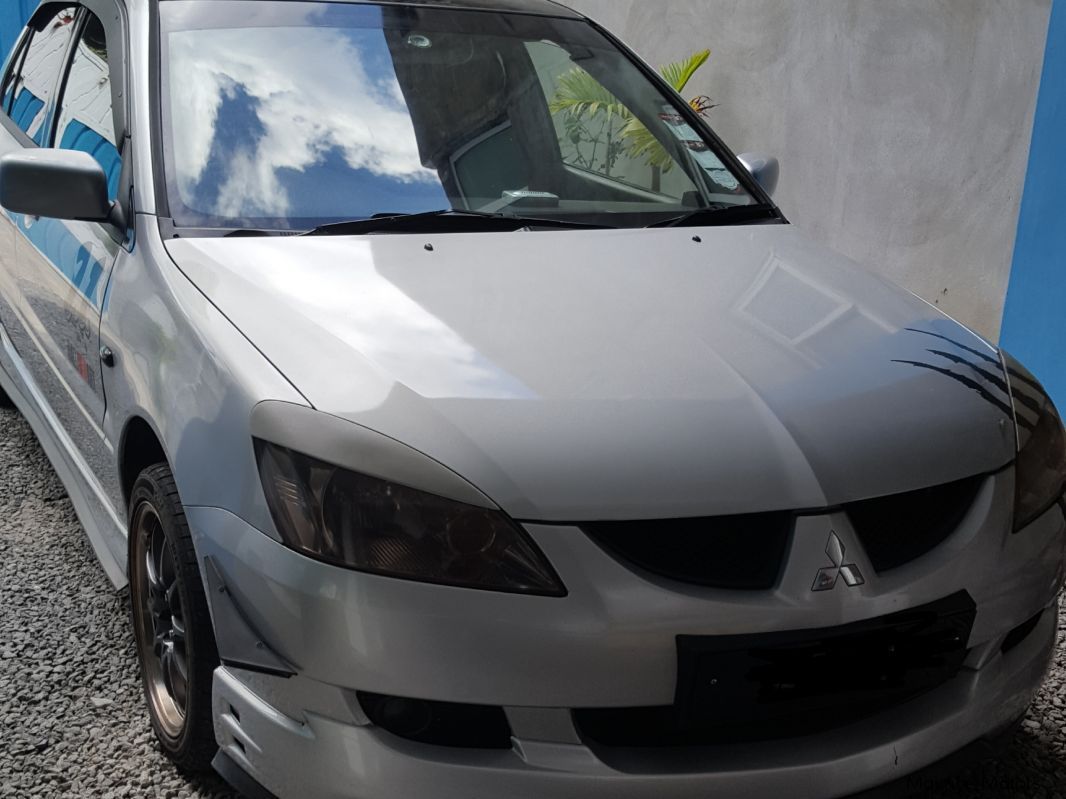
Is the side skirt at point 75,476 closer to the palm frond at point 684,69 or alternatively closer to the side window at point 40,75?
the side window at point 40,75

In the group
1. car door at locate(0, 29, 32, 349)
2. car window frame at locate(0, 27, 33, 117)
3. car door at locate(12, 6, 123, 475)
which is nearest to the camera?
car door at locate(12, 6, 123, 475)

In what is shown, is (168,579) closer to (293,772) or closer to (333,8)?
(293,772)

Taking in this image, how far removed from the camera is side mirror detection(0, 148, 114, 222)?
2553mm

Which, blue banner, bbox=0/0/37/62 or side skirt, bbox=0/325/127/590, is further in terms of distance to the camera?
blue banner, bbox=0/0/37/62

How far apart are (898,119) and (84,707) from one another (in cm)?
446

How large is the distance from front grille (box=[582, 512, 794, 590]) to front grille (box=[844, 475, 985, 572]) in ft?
0.48

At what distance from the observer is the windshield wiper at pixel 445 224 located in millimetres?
2584

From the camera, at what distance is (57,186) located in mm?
2555

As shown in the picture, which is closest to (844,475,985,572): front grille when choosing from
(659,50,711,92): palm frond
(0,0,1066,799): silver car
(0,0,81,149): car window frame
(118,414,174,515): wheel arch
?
(0,0,1066,799): silver car

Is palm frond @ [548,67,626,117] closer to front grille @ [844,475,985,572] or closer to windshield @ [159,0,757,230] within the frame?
windshield @ [159,0,757,230]

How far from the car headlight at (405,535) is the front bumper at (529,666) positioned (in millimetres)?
23

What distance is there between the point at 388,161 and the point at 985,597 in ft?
5.37

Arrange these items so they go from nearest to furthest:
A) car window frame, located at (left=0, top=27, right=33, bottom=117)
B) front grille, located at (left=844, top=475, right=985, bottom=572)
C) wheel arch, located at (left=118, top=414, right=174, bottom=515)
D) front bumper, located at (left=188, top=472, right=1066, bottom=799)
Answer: front bumper, located at (left=188, top=472, right=1066, bottom=799)
front grille, located at (left=844, top=475, right=985, bottom=572)
wheel arch, located at (left=118, top=414, right=174, bottom=515)
car window frame, located at (left=0, top=27, right=33, bottom=117)

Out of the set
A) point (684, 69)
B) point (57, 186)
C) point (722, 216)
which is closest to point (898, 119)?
point (684, 69)
